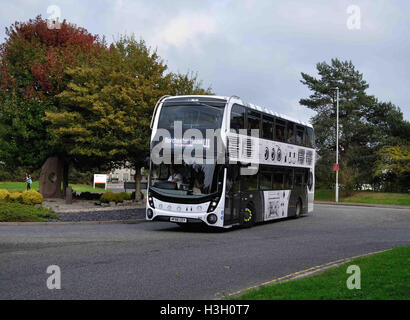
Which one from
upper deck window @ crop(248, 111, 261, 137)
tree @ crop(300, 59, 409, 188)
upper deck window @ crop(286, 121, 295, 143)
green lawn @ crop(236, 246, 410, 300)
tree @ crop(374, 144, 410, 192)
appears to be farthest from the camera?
tree @ crop(300, 59, 409, 188)

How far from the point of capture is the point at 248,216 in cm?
1744

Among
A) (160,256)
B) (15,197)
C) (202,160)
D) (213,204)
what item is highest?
(202,160)

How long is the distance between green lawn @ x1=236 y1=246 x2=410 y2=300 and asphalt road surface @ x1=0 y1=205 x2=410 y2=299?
85 centimetres

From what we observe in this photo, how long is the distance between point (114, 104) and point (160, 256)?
56.2ft

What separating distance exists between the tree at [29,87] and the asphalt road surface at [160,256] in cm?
1453

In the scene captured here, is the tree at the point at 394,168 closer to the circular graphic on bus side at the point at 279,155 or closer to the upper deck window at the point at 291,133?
the upper deck window at the point at 291,133

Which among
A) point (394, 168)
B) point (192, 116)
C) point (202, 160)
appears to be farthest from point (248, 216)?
point (394, 168)

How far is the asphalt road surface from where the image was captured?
748 cm

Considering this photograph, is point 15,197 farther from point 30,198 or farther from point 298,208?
point 298,208

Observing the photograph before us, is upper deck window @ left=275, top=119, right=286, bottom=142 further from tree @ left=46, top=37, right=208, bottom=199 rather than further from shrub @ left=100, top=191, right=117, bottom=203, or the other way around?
shrub @ left=100, top=191, right=117, bottom=203

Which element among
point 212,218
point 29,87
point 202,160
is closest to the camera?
point 212,218

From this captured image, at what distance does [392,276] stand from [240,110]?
386 inches

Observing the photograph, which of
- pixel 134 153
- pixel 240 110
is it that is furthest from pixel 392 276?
pixel 134 153

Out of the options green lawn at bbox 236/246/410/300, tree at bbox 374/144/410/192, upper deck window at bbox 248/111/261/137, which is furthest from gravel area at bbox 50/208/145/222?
tree at bbox 374/144/410/192
